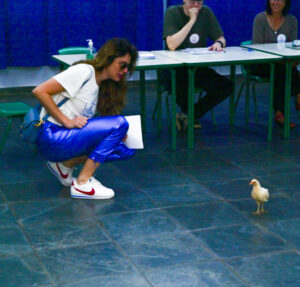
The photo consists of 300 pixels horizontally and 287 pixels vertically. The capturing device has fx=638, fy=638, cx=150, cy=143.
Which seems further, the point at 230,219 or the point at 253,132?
the point at 253,132

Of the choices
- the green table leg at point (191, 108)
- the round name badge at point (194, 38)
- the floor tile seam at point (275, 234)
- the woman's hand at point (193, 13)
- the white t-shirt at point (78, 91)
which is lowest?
the floor tile seam at point (275, 234)

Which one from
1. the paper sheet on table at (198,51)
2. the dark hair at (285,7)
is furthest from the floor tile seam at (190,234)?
the dark hair at (285,7)

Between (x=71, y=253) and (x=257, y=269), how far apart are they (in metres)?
0.88

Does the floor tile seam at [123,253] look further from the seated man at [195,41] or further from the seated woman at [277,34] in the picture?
the seated woman at [277,34]

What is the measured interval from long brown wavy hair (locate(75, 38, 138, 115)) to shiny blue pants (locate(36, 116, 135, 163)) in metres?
0.13

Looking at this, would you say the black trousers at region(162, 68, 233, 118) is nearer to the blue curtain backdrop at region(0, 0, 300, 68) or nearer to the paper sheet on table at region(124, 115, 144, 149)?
the paper sheet on table at region(124, 115, 144, 149)

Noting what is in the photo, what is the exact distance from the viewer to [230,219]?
11.5 feet

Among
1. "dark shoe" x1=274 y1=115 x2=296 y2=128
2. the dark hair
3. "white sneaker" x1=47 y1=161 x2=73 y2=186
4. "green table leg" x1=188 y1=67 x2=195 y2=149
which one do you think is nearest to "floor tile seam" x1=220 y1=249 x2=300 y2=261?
"white sneaker" x1=47 y1=161 x2=73 y2=186

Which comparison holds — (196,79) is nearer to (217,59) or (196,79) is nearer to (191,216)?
(217,59)

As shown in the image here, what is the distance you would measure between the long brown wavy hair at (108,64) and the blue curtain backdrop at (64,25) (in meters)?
3.10

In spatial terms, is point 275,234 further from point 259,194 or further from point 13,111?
point 13,111

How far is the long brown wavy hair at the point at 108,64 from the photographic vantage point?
12.1 feet

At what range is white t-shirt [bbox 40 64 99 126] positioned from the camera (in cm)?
364

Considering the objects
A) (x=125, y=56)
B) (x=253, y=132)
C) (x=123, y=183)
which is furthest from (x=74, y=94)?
(x=253, y=132)
